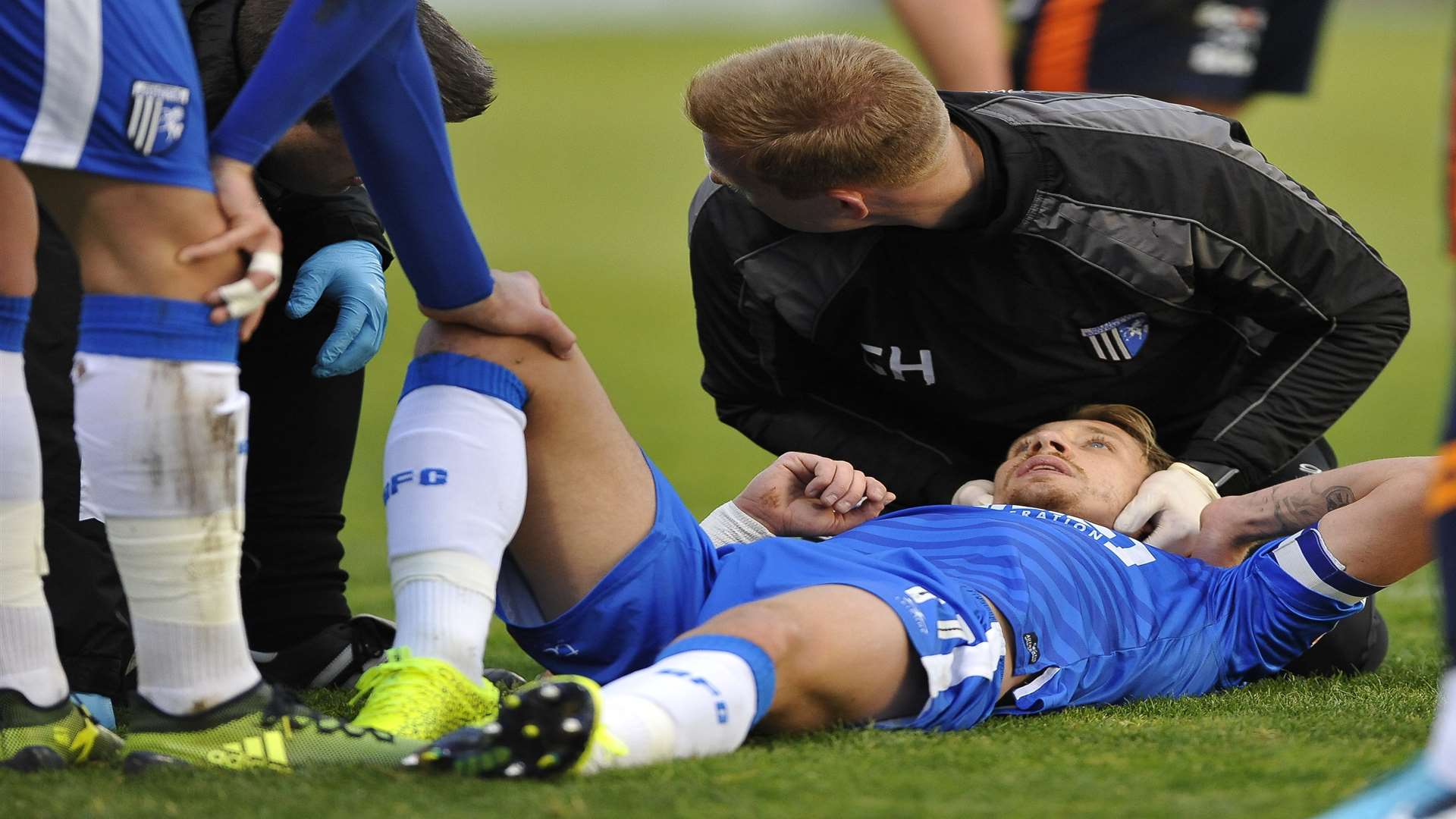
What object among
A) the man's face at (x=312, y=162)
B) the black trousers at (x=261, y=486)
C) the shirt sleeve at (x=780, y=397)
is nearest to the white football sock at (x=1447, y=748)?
the shirt sleeve at (x=780, y=397)

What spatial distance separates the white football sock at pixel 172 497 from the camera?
171cm

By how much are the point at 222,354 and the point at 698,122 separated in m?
1.13

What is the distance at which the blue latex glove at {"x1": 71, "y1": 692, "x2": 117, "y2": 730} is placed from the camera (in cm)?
221

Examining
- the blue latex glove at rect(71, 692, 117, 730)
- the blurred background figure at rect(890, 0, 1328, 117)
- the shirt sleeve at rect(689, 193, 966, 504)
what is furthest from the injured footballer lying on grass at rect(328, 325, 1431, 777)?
the blurred background figure at rect(890, 0, 1328, 117)

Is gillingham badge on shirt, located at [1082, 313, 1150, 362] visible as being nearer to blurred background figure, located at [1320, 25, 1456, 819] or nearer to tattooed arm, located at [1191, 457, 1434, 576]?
tattooed arm, located at [1191, 457, 1434, 576]

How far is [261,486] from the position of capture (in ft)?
9.98

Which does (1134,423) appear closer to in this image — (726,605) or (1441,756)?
(726,605)

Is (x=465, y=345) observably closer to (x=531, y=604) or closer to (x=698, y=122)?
(x=531, y=604)

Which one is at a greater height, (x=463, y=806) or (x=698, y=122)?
(x=698, y=122)

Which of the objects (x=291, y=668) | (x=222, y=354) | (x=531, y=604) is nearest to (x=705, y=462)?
(x=291, y=668)

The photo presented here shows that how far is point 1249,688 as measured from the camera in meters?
2.64

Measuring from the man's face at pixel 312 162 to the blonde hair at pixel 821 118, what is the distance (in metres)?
0.60

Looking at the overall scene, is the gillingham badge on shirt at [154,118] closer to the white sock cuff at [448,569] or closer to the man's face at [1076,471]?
the white sock cuff at [448,569]

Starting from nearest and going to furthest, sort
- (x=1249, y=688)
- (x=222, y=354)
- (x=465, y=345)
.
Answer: (x=222, y=354)
(x=465, y=345)
(x=1249, y=688)
